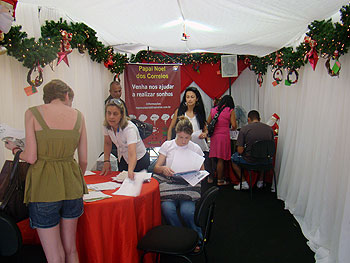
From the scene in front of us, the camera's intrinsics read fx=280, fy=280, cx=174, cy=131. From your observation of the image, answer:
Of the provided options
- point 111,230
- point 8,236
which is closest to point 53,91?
point 8,236

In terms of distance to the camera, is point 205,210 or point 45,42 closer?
point 205,210

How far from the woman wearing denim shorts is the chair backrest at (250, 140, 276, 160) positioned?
2.78 metres

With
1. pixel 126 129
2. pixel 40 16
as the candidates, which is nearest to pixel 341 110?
pixel 126 129

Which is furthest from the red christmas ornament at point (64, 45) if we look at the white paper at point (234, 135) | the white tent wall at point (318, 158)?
the white paper at point (234, 135)

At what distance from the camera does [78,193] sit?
1.70 m

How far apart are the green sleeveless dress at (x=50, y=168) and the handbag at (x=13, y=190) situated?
9 cm

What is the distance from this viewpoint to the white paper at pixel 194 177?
2276 millimetres

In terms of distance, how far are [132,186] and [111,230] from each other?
0.36 m

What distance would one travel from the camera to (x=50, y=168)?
1.62 metres

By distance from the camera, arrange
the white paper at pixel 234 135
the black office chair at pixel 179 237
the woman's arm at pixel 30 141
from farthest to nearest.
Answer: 1. the white paper at pixel 234 135
2. the black office chair at pixel 179 237
3. the woman's arm at pixel 30 141

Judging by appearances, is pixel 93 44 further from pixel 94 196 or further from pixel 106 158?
Answer: pixel 94 196

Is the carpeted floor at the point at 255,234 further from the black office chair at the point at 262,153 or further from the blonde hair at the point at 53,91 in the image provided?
the blonde hair at the point at 53,91

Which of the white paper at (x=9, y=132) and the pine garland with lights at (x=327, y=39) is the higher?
the pine garland with lights at (x=327, y=39)

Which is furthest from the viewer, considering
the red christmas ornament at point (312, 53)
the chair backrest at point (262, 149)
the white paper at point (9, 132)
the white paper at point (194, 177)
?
the chair backrest at point (262, 149)
